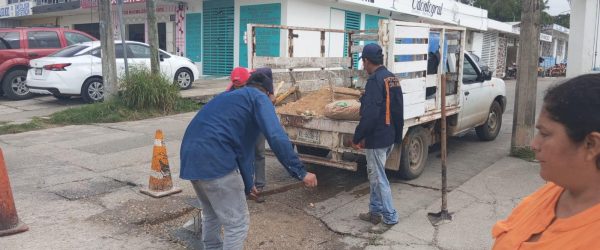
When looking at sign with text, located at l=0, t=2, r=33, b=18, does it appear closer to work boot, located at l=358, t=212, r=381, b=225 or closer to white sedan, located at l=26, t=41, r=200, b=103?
white sedan, located at l=26, t=41, r=200, b=103

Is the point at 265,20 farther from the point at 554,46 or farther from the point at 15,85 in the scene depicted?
the point at 554,46

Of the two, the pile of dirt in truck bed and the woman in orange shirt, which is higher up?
the woman in orange shirt

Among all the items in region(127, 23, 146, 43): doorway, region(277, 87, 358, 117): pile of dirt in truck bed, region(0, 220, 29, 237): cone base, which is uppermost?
region(127, 23, 146, 43): doorway

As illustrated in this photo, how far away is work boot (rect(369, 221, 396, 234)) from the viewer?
472cm

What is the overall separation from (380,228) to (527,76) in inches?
163

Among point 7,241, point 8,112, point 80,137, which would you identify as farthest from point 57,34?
point 7,241

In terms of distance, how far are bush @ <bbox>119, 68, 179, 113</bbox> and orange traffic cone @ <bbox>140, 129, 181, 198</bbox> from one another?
572 cm

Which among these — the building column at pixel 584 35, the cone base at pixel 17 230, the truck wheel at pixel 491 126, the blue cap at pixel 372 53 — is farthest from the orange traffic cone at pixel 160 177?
the building column at pixel 584 35

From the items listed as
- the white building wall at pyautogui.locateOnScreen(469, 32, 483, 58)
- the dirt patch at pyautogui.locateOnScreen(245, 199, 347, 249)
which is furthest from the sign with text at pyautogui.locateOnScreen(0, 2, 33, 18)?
the dirt patch at pyautogui.locateOnScreen(245, 199, 347, 249)

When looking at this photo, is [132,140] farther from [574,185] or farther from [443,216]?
[574,185]

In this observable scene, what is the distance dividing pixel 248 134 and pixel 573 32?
6258 mm

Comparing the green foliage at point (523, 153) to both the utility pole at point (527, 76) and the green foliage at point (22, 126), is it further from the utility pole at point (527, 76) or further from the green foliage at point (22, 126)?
the green foliage at point (22, 126)

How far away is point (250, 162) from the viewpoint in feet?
11.5

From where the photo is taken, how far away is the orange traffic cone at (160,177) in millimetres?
5544
